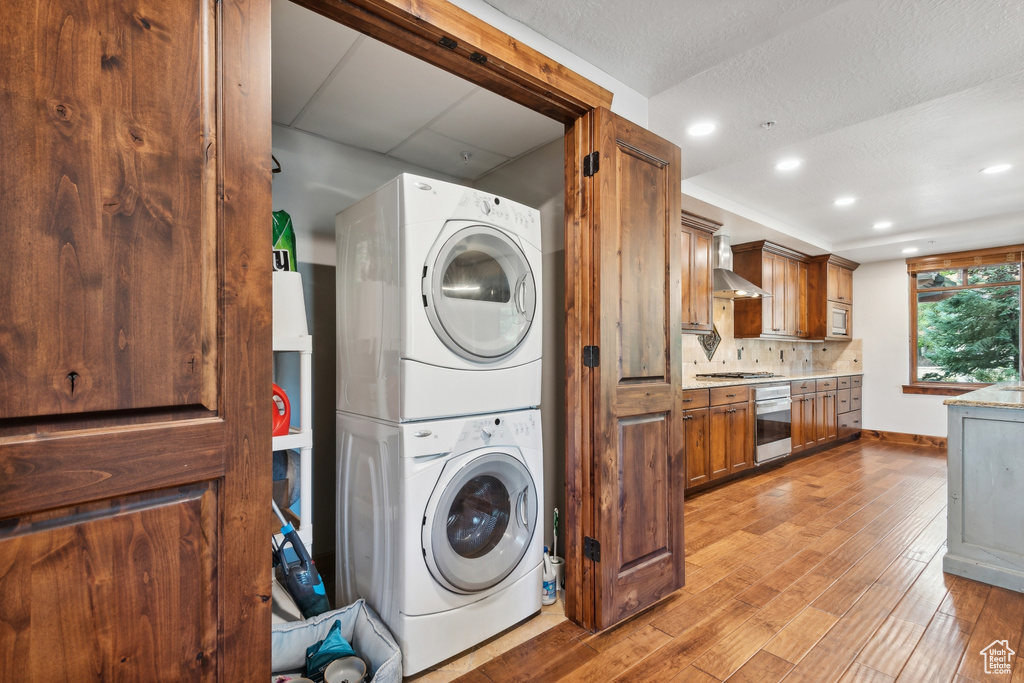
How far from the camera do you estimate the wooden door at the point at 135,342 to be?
0.83 meters

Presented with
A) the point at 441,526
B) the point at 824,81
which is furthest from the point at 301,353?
the point at 824,81

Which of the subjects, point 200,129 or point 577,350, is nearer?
point 200,129

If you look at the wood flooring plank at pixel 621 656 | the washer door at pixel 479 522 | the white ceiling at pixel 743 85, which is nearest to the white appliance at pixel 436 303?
the washer door at pixel 479 522

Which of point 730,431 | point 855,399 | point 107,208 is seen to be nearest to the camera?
point 107,208

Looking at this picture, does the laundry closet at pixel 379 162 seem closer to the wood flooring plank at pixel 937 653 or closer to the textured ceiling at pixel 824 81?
the textured ceiling at pixel 824 81

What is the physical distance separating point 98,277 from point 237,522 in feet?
1.83

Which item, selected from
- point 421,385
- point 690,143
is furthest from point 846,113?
point 421,385

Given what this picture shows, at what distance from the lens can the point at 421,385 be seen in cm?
173

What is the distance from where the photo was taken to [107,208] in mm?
903

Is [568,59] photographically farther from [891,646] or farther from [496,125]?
[891,646]

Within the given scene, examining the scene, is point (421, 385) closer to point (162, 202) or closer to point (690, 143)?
point (162, 202)

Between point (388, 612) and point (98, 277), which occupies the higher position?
point (98, 277)

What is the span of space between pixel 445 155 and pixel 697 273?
262 centimetres

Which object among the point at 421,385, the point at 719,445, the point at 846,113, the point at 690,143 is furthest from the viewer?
the point at 719,445
